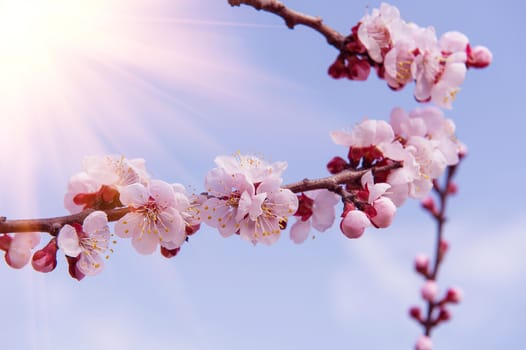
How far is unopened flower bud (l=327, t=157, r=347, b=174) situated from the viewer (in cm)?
338

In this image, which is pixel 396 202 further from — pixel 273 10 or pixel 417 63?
pixel 273 10

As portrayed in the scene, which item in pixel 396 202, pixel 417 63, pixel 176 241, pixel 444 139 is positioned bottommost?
pixel 176 241

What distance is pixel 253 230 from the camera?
2857mm

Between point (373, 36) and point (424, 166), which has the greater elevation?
point (373, 36)

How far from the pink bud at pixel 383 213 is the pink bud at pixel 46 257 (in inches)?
59.9

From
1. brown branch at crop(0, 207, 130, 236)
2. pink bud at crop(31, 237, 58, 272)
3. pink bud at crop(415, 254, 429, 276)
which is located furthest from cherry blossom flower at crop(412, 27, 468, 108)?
pink bud at crop(415, 254, 429, 276)

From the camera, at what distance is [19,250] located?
9.00 feet

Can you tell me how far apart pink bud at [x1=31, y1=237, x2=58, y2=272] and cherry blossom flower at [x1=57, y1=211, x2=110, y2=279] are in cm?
8

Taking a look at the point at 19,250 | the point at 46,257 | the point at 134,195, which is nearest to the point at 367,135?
the point at 134,195

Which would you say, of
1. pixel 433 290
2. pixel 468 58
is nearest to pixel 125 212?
pixel 468 58

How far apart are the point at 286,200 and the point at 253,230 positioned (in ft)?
0.82

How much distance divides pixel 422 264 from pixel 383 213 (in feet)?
16.3

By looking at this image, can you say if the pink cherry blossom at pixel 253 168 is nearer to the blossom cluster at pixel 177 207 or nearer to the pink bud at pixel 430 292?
the blossom cluster at pixel 177 207

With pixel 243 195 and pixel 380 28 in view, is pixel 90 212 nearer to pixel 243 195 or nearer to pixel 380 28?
pixel 243 195
